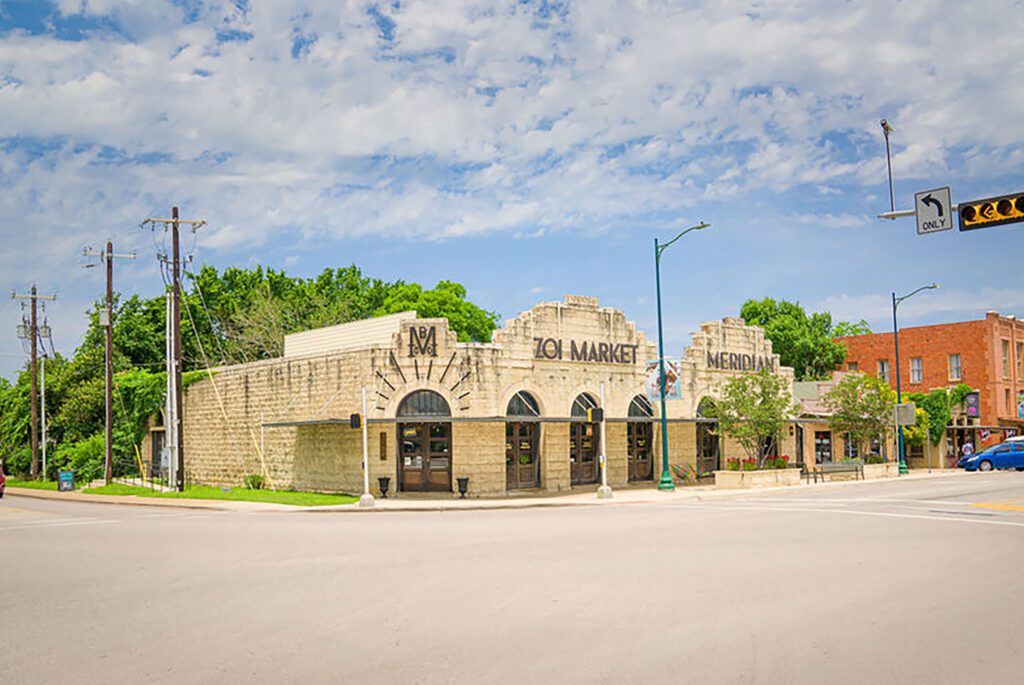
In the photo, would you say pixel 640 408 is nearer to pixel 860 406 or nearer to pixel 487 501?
pixel 487 501

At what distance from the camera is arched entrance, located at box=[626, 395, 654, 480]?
1462 inches

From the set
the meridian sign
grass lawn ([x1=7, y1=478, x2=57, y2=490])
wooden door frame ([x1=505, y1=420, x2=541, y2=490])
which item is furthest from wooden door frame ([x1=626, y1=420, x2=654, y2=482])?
grass lawn ([x1=7, y1=478, x2=57, y2=490])

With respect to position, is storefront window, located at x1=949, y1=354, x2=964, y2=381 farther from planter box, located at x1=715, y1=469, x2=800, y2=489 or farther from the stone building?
planter box, located at x1=715, y1=469, x2=800, y2=489

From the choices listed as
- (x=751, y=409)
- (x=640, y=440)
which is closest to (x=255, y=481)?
(x=640, y=440)

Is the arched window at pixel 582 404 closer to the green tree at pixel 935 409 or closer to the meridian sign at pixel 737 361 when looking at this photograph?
the meridian sign at pixel 737 361

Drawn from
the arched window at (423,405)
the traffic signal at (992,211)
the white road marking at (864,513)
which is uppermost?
the traffic signal at (992,211)

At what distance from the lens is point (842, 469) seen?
1588 inches

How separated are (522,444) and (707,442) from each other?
11.7m

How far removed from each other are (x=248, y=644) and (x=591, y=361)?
27395 millimetres

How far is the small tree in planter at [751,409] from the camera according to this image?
36531mm

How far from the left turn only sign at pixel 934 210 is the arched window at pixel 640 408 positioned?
20761mm

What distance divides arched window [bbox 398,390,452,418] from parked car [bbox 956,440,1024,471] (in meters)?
32.6

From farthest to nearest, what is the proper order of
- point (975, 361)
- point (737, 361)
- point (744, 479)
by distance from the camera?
point (975, 361) → point (737, 361) → point (744, 479)

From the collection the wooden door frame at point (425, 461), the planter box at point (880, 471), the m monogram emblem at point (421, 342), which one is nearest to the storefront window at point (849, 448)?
the planter box at point (880, 471)
